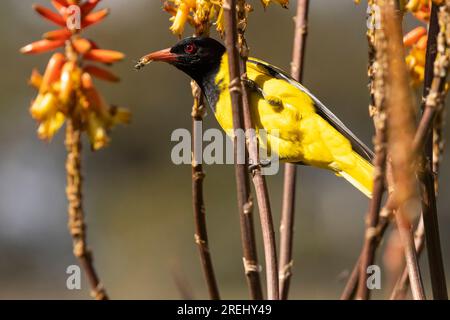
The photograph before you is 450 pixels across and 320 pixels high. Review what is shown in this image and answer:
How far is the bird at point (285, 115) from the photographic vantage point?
303 cm

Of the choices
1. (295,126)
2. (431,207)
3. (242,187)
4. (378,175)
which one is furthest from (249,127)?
(295,126)

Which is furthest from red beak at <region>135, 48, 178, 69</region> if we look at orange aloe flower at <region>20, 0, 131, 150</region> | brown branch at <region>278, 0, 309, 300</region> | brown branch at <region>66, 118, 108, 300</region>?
brown branch at <region>66, 118, 108, 300</region>

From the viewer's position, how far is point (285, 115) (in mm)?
3066

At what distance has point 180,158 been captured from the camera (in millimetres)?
2004

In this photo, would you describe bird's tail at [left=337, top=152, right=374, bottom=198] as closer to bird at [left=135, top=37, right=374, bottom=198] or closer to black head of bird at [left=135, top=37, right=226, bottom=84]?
bird at [left=135, top=37, right=374, bottom=198]

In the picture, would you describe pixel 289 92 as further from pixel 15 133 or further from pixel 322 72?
pixel 15 133

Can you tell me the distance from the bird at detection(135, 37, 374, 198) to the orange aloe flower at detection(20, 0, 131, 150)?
1533 millimetres

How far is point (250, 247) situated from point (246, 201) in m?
0.09

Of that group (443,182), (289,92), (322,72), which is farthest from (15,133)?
(289,92)

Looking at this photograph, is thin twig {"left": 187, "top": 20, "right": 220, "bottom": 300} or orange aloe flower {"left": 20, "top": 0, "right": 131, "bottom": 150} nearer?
orange aloe flower {"left": 20, "top": 0, "right": 131, "bottom": 150}

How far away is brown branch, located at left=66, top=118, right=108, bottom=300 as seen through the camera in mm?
1226

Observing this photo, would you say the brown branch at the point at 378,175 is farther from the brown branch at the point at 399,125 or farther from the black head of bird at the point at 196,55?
the black head of bird at the point at 196,55

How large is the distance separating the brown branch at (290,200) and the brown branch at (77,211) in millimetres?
616

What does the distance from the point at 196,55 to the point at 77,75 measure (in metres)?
1.86
